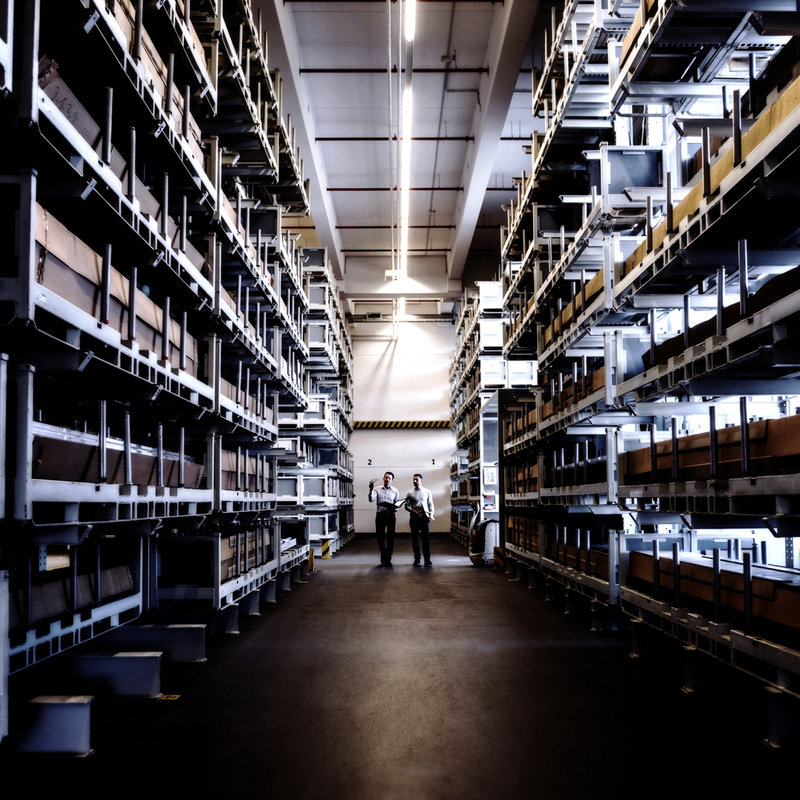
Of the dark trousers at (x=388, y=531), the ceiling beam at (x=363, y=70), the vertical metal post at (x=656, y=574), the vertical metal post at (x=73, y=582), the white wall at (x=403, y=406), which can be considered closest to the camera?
the vertical metal post at (x=73, y=582)

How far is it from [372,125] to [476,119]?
2.03 meters

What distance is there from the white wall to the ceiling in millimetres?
3990

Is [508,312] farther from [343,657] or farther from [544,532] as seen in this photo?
[343,657]

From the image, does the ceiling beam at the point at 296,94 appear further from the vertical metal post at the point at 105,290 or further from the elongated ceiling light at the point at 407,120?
the vertical metal post at the point at 105,290

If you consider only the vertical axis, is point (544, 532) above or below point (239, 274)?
below

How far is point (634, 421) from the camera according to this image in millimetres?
6676

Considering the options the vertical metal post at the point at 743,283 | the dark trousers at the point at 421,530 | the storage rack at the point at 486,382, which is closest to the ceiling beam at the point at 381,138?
the storage rack at the point at 486,382

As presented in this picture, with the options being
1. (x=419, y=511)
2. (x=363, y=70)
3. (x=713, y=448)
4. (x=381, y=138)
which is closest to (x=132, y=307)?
(x=713, y=448)

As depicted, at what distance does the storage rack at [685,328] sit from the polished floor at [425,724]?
400 mm

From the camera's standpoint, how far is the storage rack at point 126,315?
10.1 ft

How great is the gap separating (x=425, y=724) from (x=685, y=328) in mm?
2680

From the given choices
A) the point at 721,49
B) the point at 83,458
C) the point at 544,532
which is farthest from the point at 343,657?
the point at 721,49

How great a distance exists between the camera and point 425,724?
3.85m

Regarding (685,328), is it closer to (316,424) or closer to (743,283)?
(743,283)
